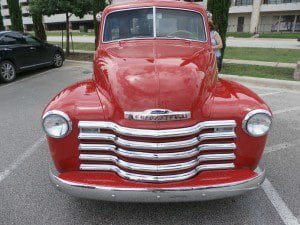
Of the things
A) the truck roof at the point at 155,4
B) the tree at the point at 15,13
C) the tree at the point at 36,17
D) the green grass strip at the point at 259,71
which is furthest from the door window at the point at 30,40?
the truck roof at the point at 155,4

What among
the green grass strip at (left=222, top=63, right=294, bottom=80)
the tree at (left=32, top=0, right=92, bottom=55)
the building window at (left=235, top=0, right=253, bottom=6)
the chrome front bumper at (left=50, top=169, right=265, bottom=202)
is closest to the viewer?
the chrome front bumper at (left=50, top=169, right=265, bottom=202)

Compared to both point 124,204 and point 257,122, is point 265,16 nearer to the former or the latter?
point 257,122

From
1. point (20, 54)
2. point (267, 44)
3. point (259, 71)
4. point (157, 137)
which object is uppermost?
point (157, 137)

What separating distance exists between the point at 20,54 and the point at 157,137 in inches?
375

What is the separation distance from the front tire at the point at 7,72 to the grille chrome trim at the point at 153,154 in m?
8.49

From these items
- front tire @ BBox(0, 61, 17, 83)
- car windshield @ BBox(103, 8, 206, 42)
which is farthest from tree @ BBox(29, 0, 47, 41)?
car windshield @ BBox(103, 8, 206, 42)

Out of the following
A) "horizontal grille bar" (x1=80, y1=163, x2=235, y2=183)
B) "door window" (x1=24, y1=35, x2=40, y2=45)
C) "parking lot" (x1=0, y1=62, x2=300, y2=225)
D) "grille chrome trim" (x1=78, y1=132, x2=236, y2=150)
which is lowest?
"parking lot" (x1=0, y1=62, x2=300, y2=225)

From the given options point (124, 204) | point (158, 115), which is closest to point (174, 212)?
point (124, 204)

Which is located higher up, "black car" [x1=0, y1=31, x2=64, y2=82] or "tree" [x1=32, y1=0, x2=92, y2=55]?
"tree" [x1=32, y1=0, x2=92, y2=55]

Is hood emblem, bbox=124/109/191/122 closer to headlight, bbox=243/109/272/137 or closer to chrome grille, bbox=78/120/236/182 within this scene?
chrome grille, bbox=78/120/236/182

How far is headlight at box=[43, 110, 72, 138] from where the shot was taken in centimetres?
299

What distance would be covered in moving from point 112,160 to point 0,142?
3.24 meters

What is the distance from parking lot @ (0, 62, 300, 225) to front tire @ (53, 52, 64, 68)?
24.1ft

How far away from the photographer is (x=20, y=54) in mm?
10891
